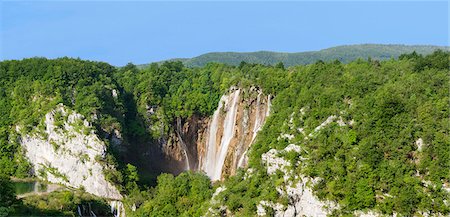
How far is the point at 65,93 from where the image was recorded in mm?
52625

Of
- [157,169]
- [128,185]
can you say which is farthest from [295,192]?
[157,169]

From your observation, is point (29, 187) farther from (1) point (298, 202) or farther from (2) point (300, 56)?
(2) point (300, 56)

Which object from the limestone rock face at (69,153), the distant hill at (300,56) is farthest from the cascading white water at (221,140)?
the distant hill at (300,56)

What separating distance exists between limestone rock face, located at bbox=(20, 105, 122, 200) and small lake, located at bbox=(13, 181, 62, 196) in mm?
939

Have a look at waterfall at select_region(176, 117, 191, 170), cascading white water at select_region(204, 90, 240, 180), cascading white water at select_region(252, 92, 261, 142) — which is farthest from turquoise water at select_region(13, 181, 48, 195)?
cascading white water at select_region(252, 92, 261, 142)

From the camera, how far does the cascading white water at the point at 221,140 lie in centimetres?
4977

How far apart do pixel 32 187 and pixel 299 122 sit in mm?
26227

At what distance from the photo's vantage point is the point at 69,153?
4872 centimetres

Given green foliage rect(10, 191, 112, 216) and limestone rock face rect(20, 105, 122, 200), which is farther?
limestone rock face rect(20, 105, 122, 200)

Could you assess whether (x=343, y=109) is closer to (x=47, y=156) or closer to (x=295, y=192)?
(x=295, y=192)

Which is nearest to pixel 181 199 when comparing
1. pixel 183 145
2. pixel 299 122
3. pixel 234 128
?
pixel 299 122

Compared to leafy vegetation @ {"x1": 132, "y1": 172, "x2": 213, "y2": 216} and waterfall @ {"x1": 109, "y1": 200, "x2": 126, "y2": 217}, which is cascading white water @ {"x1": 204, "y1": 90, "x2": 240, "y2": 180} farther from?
waterfall @ {"x1": 109, "y1": 200, "x2": 126, "y2": 217}

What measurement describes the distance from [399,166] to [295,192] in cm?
674

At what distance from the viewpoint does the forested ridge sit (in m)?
31.0
